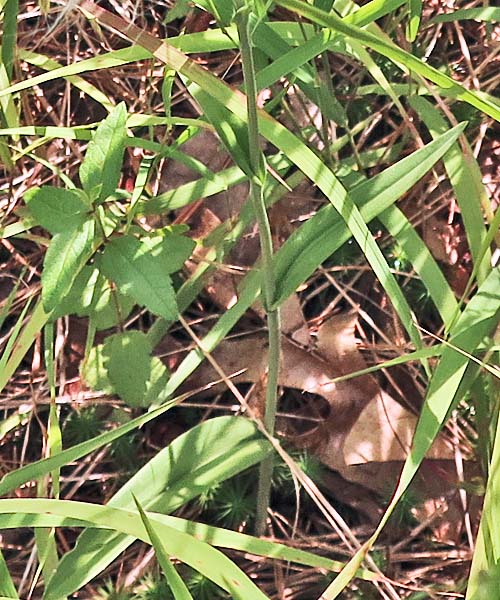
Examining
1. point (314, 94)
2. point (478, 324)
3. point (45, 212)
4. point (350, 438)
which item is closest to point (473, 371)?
point (478, 324)

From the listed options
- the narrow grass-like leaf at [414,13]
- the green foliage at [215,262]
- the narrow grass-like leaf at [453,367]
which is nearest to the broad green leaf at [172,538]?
the green foliage at [215,262]

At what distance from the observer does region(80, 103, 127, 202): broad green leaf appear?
68 centimetres

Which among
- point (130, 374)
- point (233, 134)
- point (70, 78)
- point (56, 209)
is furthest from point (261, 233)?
point (70, 78)

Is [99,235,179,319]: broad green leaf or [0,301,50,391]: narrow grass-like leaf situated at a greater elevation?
[99,235,179,319]: broad green leaf

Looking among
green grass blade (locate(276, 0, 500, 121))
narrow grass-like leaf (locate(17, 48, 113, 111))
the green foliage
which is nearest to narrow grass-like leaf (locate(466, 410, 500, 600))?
the green foliage

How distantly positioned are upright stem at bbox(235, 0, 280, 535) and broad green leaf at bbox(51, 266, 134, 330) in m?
0.22

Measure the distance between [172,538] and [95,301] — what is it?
1.04 feet

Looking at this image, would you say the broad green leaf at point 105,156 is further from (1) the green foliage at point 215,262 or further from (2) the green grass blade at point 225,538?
(2) the green grass blade at point 225,538

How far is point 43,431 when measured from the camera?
94 cm

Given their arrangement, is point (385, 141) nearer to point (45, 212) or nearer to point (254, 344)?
point (254, 344)

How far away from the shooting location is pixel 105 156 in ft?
2.25

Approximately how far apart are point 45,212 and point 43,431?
361 millimetres

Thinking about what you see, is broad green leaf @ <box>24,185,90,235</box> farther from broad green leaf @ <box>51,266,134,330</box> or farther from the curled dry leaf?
the curled dry leaf


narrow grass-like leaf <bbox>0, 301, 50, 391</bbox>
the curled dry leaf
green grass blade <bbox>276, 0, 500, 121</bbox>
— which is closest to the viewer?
green grass blade <bbox>276, 0, 500, 121</bbox>
